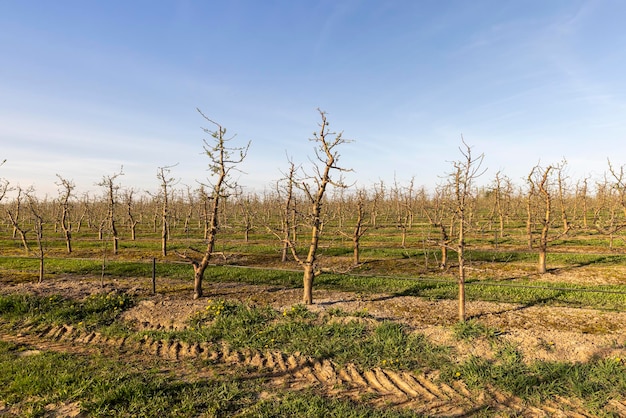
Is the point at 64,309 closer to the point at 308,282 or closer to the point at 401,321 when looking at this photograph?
the point at 308,282

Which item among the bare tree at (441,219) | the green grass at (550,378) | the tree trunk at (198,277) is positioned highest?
the bare tree at (441,219)

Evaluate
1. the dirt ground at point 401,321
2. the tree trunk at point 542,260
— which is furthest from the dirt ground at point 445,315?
the tree trunk at point 542,260

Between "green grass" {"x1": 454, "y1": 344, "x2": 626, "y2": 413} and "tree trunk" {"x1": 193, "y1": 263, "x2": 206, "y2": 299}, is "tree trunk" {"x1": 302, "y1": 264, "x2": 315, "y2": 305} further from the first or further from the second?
"green grass" {"x1": 454, "y1": 344, "x2": 626, "y2": 413}

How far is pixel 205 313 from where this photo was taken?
9.55 meters

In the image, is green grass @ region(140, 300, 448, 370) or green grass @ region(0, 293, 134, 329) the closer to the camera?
green grass @ region(140, 300, 448, 370)

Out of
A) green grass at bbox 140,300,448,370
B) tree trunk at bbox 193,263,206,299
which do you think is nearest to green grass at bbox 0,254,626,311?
tree trunk at bbox 193,263,206,299

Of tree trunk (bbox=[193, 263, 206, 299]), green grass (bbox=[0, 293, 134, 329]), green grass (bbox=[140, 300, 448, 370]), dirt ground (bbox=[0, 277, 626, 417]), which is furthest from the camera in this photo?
tree trunk (bbox=[193, 263, 206, 299])

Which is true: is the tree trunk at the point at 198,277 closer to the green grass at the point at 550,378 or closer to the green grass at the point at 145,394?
the green grass at the point at 145,394

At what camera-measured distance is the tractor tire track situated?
5.40m

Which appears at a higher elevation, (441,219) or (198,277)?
(441,219)

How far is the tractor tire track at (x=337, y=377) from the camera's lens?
540 centimetres

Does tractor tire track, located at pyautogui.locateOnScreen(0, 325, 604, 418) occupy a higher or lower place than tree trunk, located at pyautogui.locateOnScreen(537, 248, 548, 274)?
lower

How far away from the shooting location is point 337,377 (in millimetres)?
6395

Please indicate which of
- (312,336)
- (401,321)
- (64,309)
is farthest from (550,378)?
(64,309)
